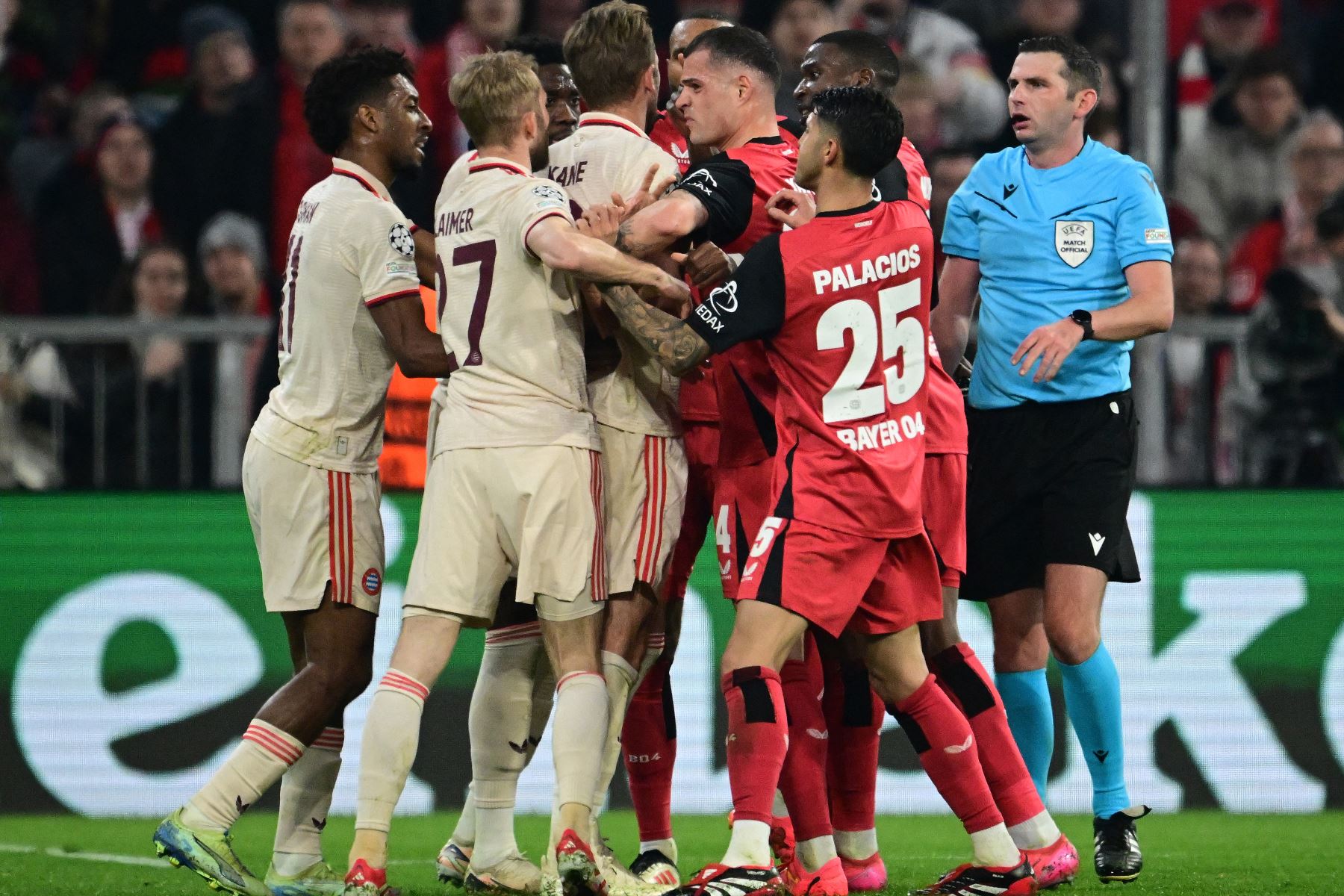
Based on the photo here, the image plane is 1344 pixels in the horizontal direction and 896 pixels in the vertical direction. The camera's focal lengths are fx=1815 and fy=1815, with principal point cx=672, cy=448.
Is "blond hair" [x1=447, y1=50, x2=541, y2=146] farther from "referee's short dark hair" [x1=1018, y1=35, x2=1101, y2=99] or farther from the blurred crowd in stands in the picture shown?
the blurred crowd in stands

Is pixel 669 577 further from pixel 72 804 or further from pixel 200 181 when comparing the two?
pixel 200 181

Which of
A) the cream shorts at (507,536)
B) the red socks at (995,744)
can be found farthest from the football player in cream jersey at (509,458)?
the red socks at (995,744)

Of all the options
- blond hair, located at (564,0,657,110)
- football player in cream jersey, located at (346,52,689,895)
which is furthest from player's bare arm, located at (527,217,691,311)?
blond hair, located at (564,0,657,110)

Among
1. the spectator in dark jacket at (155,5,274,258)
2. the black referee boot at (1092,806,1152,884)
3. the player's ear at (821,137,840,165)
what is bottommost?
the black referee boot at (1092,806,1152,884)

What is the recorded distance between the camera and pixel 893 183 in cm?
600

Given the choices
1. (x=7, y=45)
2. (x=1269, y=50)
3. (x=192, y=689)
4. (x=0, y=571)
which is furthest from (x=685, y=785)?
(x=7, y=45)

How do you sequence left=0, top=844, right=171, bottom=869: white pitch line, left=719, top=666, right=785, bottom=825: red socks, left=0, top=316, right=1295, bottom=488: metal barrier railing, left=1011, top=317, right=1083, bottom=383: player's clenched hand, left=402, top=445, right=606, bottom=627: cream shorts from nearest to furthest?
left=719, top=666, right=785, bottom=825: red socks → left=402, top=445, right=606, bottom=627: cream shorts → left=1011, top=317, right=1083, bottom=383: player's clenched hand → left=0, top=844, right=171, bottom=869: white pitch line → left=0, top=316, right=1295, bottom=488: metal barrier railing

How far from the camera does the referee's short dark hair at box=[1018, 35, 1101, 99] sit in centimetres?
641

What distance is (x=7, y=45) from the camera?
12578 mm

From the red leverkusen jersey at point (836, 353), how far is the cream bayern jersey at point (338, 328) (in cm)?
117

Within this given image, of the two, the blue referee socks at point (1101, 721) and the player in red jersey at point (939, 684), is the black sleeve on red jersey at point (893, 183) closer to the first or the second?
the player in red jersey at point (939, 684)

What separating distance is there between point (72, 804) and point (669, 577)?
4132 millimetres

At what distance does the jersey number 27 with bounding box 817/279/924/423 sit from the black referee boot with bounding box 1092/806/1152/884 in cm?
190

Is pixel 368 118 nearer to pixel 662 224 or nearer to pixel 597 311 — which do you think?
pixel 597 311
